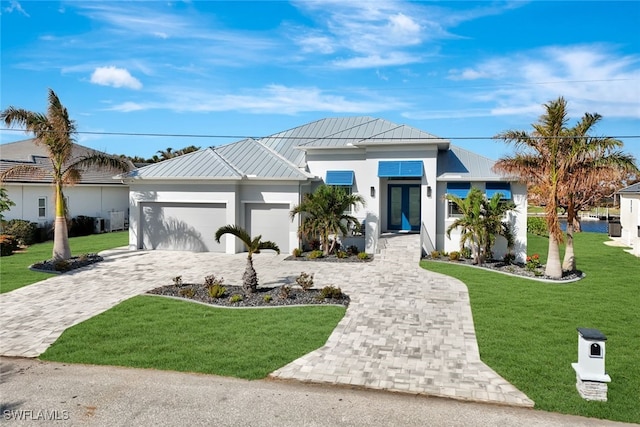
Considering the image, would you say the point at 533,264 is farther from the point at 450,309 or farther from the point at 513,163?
the point at 450,309

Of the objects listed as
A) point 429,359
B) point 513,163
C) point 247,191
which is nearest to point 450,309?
point 429,359

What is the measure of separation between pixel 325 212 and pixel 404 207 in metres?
5.44

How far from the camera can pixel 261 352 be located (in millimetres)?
9797

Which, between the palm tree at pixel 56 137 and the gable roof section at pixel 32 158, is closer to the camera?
the palm tree at pixel 56 137

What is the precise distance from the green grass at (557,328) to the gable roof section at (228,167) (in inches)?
350

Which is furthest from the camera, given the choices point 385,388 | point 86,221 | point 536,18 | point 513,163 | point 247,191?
point 86,221

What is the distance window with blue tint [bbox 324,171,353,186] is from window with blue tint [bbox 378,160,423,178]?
1.86 metres

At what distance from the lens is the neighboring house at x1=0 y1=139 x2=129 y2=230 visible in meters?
27.1

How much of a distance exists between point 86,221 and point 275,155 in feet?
52.7

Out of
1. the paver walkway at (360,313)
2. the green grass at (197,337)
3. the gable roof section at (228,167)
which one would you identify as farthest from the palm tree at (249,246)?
the gable roof section at (228,167)

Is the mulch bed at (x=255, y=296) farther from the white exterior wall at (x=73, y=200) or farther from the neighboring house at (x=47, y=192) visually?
the white exterior wall at (x=73, y=200)

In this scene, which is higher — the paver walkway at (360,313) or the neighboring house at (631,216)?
the neighboring house at (631,216)

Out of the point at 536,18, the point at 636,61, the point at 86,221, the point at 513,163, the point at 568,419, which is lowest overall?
the point at 568,419

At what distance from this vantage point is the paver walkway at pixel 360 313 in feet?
28.5
